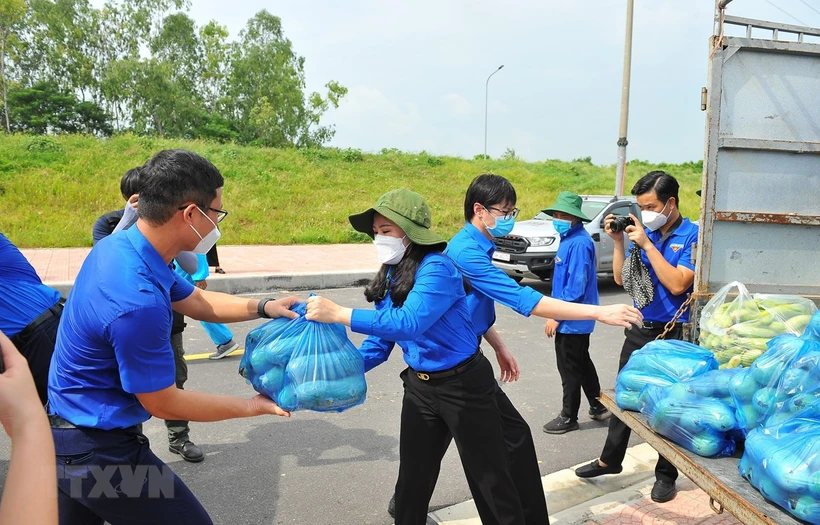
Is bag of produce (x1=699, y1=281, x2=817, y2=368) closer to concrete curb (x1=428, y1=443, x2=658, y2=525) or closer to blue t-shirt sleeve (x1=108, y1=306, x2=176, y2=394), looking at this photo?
concrete curb (x1=428, y1=443, x2=658, y2=525)

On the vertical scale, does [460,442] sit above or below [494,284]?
below

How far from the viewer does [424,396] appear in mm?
2328

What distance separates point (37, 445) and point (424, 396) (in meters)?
1.57

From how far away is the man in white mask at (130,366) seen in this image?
1.63 metres

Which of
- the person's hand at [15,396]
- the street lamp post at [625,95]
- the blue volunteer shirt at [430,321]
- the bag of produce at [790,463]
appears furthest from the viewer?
the street lamp post at [625,95]

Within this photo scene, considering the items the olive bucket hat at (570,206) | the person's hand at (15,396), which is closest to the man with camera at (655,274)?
the olive bucket hat at (570,206)

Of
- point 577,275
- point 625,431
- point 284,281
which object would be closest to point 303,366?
point 625,431

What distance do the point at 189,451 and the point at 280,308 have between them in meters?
1.95

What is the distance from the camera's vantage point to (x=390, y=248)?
2.32 metres

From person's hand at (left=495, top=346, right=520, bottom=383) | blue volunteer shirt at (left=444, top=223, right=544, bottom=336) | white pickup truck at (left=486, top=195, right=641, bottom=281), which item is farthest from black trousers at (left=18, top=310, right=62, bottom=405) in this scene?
white pickup truck at (left=486, top=195, right=641, bottom=281)

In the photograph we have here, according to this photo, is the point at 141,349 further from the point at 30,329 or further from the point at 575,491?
the point at 575,491

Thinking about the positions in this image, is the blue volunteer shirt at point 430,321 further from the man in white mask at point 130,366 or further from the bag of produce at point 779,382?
the bag of produce at point 779,382

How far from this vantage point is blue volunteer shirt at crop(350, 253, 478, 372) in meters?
2.10

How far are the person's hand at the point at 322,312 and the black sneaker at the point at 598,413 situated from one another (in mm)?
3023
